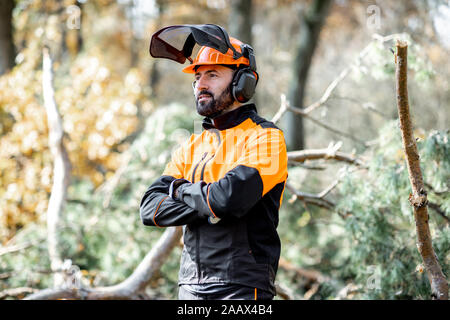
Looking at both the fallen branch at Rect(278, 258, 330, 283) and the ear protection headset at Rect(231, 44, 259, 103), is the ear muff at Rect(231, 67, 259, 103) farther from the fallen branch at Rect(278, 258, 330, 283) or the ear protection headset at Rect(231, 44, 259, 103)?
the fallen branch at Rect(278, 258, 330, 283)

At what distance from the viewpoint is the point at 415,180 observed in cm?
236

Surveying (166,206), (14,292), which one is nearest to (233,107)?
(166,206)

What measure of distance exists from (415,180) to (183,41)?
151 cm

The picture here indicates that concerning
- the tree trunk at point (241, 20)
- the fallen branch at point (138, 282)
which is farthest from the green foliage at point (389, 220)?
the tree trunk at point (241, 20)

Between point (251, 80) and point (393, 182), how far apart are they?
5.79 feet

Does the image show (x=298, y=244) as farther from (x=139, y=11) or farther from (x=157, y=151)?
(x=139, y=11)

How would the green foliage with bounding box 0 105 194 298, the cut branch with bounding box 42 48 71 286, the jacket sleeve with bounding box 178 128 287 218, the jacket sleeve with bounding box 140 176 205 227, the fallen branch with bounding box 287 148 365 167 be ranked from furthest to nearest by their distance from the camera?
the cut branch with bounding box 42 48 71 286 → the green foliage with bounding box 0 105 194 298 → the fallen branch with bounding box 287 148 365 167 → the jacket sleeve with bounding box 140 176 205 227 → the jacket sleeve with bounding box 178 128 287 218

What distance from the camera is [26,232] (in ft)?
18.9

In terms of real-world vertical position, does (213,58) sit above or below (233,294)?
above

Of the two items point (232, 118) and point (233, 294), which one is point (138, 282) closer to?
point (233, 294)

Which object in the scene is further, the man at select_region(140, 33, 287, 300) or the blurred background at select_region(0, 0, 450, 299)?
the blurred background at select_region(0, 0, 450, 299)

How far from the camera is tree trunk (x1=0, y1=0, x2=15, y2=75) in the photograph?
25.8ft

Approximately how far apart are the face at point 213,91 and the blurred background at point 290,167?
2.76 feet

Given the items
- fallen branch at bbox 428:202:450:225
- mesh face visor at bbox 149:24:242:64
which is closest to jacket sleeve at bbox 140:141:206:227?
mesh face visor at bbox 149:24:242:64
